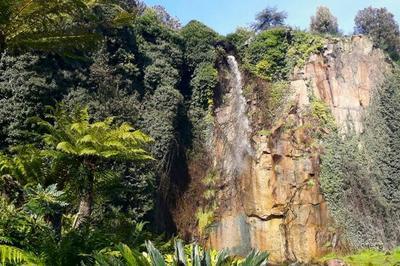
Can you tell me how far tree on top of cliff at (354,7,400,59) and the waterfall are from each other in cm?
1165

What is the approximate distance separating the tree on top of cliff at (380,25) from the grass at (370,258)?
596 inches

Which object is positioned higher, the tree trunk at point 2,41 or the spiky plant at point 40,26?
the spiky plant at point 40,26

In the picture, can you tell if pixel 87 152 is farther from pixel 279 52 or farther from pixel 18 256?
pixel 279 52

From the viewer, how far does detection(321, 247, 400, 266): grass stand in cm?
1509

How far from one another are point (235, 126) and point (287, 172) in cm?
311

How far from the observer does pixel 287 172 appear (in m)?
17.7

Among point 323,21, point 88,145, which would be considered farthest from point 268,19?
point 88,145

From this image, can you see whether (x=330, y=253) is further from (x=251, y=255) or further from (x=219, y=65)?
(x=251, y=255)

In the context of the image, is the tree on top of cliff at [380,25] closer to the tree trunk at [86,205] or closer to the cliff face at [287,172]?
the cliff face at [287,172]

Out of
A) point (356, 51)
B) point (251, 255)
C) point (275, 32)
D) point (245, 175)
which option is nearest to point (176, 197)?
point (245, 175)

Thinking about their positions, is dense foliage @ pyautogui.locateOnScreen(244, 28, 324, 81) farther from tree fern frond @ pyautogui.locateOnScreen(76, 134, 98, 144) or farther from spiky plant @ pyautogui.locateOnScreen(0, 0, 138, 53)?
spiky plant @ pyautogui.locateOnScreen(0, 0, 138, 53)

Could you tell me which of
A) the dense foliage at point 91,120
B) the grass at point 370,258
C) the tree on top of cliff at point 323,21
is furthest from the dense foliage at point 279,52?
the tree on top of cliff at point 323,21

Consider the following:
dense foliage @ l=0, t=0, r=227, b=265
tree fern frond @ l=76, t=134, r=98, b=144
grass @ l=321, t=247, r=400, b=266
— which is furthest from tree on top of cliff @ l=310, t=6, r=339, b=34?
tree fern frond @ l=76, t=134, r=98, b=144

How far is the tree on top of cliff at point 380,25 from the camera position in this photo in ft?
94.7
